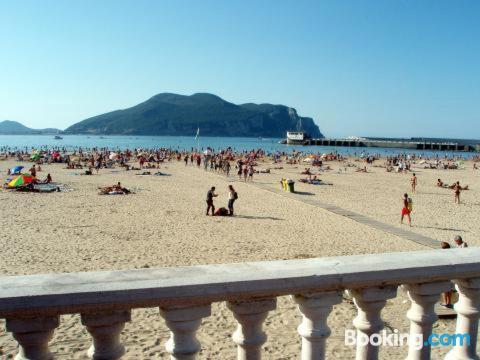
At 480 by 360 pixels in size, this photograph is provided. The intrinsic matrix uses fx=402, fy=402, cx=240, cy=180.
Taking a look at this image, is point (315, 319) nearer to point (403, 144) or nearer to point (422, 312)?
point (422, 312)

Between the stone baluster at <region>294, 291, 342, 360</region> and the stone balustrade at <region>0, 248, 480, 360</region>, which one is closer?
the stone balustrade at <region>0, 248, 480, 360</region>

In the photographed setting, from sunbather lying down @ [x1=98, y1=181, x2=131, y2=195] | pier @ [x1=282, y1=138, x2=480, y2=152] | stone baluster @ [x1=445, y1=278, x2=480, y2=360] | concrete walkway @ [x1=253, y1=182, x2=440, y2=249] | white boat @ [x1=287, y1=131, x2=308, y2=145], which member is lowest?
concrete walkway @ [x1=253, y1=182, x2=440, y2=249]

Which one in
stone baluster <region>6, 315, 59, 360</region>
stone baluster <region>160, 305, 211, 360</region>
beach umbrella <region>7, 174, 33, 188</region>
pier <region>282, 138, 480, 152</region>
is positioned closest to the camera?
stone baluster <region>6, 315, 59, 360</region>

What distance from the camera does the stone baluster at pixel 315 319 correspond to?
1927 millimetres

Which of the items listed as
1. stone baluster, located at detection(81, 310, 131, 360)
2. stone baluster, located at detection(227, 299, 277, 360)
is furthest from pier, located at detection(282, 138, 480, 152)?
stone baluster, located at detection(81, 310, 131, 360)

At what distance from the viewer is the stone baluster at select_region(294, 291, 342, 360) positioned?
1.93 metres

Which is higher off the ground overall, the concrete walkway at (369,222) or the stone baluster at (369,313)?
the stone baluster at (369,313)

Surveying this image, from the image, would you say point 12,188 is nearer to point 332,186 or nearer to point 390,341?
point 332,186

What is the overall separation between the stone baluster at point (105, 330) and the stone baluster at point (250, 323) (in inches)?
19.2

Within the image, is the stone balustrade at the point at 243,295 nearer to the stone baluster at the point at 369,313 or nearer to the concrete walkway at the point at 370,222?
the stone baluster at the point at 369,313

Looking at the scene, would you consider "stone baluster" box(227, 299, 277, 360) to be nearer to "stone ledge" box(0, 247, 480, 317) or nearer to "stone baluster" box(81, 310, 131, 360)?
"stone ledge" box(0, 247, 480, 317)

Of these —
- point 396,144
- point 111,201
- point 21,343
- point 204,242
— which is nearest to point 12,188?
point 111,201

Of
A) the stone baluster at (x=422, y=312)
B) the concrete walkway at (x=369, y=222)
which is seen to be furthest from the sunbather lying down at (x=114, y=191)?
the stone baluster at (x=422, y=312)

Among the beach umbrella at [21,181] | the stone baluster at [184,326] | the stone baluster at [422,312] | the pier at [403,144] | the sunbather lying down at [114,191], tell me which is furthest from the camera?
the pier at [403,144]
